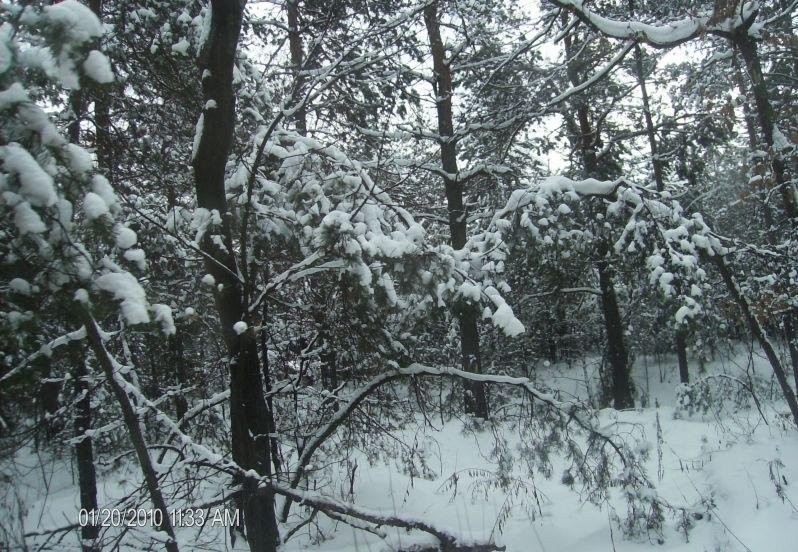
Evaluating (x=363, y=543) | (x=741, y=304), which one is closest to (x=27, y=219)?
(x=363, y=543)

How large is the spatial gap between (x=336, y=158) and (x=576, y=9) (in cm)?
302

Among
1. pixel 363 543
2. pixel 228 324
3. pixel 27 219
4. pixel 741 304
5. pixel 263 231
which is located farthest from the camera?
pixel 741 304

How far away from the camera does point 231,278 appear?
3938mm

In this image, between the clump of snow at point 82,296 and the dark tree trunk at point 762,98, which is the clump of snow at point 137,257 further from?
the dark tree trunk at point 762,98

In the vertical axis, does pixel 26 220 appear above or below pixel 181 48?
below

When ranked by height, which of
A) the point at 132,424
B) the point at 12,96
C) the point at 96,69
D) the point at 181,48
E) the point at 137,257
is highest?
the point at 181,48

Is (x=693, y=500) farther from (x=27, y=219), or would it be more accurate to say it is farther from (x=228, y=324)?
(x=27, y=219)

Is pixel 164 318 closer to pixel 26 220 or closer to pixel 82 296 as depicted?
pixel 82 296

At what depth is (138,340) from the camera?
21.1ft

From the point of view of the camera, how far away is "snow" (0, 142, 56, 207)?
Result: 5.88 feet

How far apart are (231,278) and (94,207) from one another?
77.5 inches

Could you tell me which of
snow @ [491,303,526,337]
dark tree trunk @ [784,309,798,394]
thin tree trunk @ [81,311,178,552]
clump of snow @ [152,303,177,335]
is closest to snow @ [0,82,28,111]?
clump of snow @ [152,303,177,335]

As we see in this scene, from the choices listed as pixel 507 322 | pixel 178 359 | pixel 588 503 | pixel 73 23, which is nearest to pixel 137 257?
pixel 73 23

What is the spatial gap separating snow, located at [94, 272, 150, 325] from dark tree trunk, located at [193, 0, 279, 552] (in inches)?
59.0
